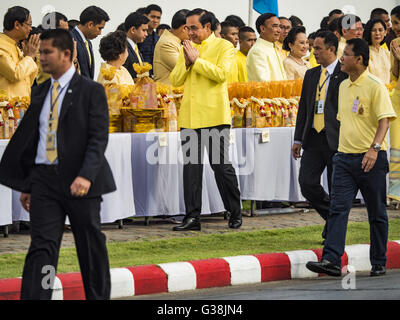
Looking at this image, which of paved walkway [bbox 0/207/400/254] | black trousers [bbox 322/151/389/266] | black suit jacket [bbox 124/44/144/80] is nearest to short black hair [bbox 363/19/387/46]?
paved walkway [bbox 0/207/400/254]

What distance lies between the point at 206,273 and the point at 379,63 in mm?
6131

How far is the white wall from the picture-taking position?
14.2m

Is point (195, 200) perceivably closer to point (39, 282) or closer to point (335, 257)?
point (335, 257)

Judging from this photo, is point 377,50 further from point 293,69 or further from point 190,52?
point 190,52

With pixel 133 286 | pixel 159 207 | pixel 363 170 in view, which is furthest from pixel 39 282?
pixel 159 207

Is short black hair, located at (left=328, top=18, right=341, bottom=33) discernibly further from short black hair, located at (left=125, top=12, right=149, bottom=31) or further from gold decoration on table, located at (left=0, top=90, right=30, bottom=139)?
gold decoration on table, located at (left=0, top=90, right=30, bottom=139)

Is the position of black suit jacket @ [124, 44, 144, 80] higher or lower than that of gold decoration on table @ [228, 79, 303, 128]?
higher

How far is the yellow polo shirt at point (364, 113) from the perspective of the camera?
7633 mm

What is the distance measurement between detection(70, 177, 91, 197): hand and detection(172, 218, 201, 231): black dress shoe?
4.27 m

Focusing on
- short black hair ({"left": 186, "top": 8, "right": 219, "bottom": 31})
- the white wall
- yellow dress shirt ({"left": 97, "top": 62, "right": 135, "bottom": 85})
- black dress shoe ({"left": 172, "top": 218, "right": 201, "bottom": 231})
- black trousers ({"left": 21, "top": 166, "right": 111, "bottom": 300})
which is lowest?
black dress shoe ({"left": 172, "top": 218, "right": 201, "bottom": 231})

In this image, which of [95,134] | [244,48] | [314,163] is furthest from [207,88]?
[95,134]

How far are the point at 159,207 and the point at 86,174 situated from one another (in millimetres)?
4675

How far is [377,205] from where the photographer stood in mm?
7828

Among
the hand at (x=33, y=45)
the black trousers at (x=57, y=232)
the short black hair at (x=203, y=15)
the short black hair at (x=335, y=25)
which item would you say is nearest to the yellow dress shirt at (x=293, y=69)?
the short black hair at (x=335, y=25)
